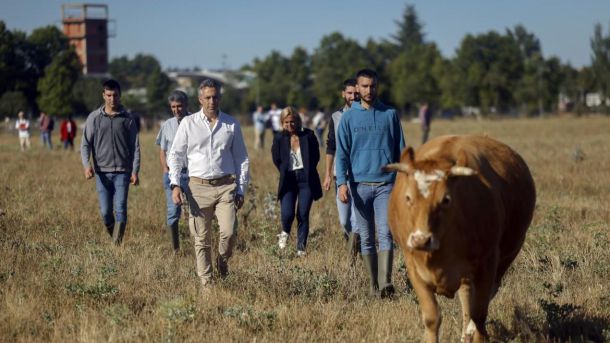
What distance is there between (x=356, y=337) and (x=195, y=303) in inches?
64.8

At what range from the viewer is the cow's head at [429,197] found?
23.0 ft

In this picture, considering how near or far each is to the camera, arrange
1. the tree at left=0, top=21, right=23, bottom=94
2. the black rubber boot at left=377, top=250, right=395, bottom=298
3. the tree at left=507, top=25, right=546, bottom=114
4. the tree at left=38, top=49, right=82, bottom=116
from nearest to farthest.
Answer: the black rubber boot at left=377, top=250, right=395, bottom=298
the tree at left=38, top=49, right=82, bottom=116
the tree at left=0, top=21, right=23, bottom=94
the tree at left=507, top=25, right=546, bottom=114

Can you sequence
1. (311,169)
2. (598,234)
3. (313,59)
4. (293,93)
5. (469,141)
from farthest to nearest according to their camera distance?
(313,59) → (293,93) → (311,169) → (598,234) → (469,141)

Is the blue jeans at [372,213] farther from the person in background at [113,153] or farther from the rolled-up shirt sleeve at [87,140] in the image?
the rolled-up shirt sleeve at [87,140]

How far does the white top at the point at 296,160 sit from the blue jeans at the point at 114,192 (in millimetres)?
2135

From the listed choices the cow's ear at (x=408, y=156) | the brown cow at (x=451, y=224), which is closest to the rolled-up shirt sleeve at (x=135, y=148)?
the brown cow at (x=451, y=224)

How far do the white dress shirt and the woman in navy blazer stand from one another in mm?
2859

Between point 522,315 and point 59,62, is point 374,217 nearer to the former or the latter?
point 522,315

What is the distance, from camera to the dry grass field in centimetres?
828

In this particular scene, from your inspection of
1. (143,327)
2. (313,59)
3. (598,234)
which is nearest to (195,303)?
(143,327)

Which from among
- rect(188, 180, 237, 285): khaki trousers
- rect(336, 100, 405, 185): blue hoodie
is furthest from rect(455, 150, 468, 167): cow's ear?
rect(188, 180, 237, 285): khaki trousers

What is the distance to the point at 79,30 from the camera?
12450 cm

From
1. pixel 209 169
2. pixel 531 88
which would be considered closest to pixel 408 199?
pixel 209 169

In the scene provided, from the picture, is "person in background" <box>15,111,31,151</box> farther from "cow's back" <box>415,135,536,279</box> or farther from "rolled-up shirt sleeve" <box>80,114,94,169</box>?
"cow's back" <box>415,135,536,279</box>
